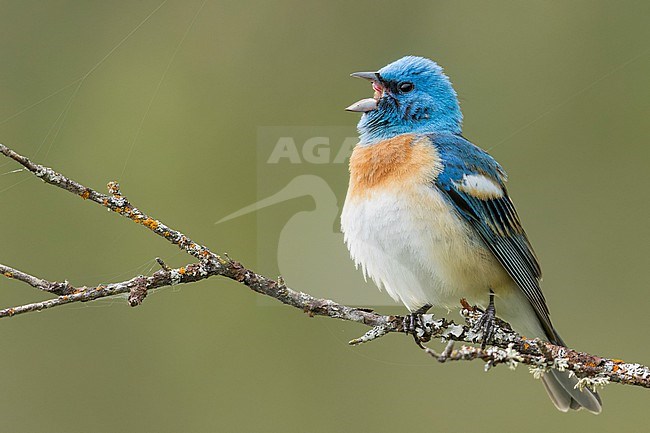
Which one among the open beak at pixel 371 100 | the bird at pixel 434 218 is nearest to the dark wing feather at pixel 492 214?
the bird at pixel 434 218

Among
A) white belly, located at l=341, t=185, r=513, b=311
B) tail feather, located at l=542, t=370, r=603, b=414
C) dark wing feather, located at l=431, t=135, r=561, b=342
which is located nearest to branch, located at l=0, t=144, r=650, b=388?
white belly, located at l=341, t=185, r=513, b=311

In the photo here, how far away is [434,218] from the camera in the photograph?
15.6 feet

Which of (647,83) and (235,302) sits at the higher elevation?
(647,83)

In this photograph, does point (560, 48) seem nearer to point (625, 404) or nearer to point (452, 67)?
point (452, 67)

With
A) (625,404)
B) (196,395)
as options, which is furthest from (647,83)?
(196,395)

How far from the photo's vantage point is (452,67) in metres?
8.42

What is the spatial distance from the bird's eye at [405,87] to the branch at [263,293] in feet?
5.16

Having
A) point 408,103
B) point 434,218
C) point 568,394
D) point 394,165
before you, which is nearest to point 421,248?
point 434,218

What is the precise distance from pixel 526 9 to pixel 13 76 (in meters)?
4.74

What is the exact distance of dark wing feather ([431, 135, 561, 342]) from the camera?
4.88 meters

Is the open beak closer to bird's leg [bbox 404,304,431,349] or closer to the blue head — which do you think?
the blue head

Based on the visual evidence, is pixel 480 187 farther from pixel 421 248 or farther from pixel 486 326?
pixel 486 326

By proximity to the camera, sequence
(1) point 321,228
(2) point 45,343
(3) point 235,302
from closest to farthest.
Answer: (1) point 321,228, (2) point 45,343, (3) point 235,302

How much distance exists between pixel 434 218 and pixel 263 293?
1257 millimetres
